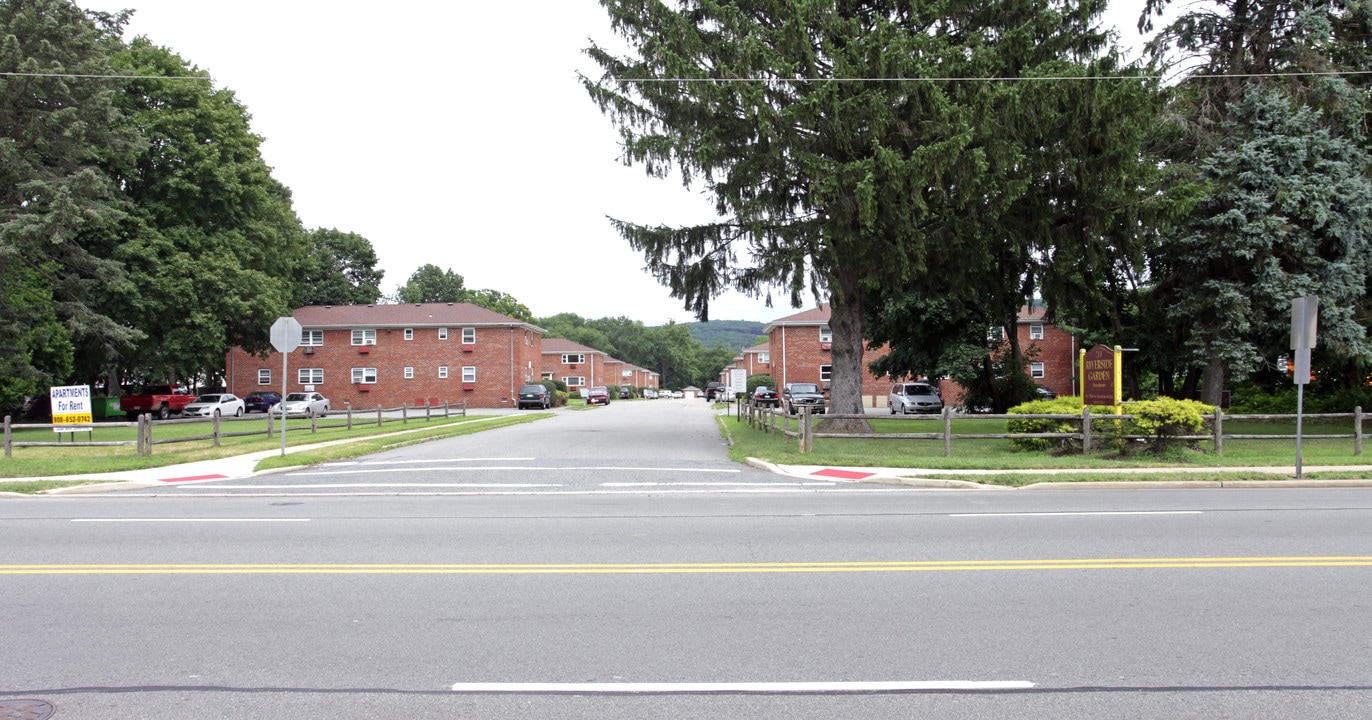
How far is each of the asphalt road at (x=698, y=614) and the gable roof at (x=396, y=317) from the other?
Answer: 157ft

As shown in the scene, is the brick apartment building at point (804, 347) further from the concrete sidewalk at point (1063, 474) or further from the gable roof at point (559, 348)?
the concrete sidewalk at point (1063, 474)

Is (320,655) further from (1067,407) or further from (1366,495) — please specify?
(1067,407)

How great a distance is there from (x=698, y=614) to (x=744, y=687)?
1.47 meters

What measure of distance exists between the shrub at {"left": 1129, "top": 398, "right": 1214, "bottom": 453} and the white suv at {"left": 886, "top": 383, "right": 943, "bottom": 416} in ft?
77.4

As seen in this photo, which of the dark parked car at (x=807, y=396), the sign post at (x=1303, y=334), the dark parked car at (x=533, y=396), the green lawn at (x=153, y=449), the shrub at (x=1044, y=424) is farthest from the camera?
the dark parked car at (x=533, y=396)

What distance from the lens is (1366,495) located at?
12.7 meters

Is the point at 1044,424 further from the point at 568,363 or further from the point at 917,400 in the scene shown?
the point at 568,363

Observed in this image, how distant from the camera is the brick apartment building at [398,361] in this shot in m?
58.1

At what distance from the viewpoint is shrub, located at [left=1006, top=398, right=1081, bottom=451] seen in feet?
59.6

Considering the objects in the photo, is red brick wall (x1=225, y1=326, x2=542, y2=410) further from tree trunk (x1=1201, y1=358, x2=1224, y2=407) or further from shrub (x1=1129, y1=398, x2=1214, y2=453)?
shrub (x1=1129, y1=398, x2=1214, y2=453)

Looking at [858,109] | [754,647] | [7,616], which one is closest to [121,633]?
[7,616]

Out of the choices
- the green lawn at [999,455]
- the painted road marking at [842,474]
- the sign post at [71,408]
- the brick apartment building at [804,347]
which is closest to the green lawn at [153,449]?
the sign post at [71,408]

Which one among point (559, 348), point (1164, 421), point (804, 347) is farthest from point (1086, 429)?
point (559, 348)

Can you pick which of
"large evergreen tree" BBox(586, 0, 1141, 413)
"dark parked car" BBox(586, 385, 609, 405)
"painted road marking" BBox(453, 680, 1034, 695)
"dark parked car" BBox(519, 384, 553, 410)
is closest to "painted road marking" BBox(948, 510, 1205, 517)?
"painted road marking" BBox(453, 680, 1034, 695)
